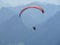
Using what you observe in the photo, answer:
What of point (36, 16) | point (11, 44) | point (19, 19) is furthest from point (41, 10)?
point (11, 44)

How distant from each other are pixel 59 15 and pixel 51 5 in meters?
0.09

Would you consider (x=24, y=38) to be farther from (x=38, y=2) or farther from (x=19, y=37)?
(x=38, y=2)

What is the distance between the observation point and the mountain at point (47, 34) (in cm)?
75

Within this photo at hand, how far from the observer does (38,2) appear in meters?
0.83


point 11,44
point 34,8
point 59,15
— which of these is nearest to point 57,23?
point 59,15

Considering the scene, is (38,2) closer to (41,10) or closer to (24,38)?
(41,10)

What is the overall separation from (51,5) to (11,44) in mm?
379

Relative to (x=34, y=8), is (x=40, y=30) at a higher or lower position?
lower

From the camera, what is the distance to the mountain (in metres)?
0.75

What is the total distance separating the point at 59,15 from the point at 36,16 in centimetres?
15

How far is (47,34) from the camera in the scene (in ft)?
2.48

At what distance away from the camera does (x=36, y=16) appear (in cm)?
78

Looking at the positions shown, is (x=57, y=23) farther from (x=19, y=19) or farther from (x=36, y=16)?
(x=19, y=19)

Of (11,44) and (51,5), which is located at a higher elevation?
(51,5)
